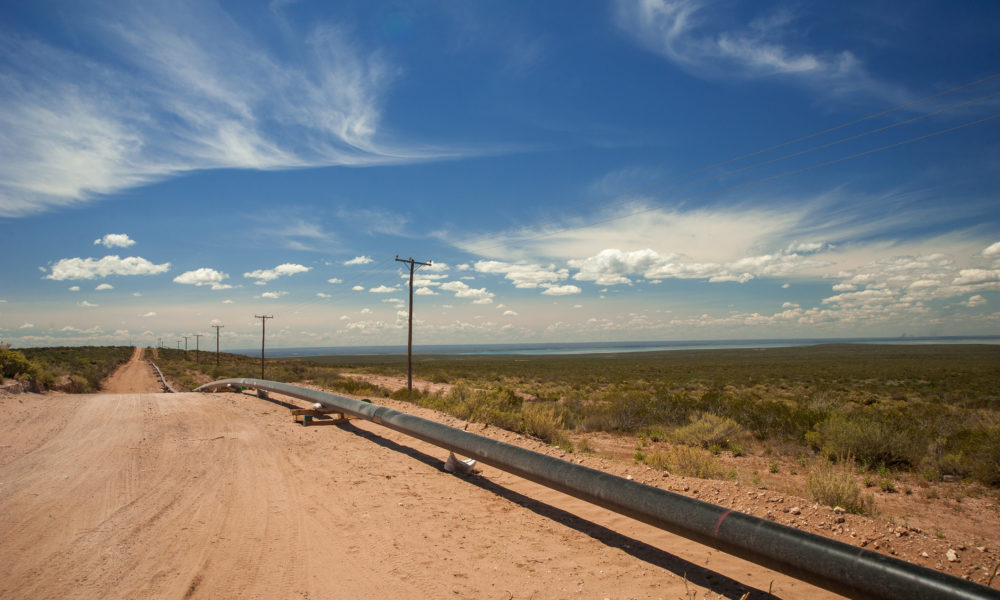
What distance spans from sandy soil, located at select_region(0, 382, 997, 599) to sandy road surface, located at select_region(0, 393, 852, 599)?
0.06 feet

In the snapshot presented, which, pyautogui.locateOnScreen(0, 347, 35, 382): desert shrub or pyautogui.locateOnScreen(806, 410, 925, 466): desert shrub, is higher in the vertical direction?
pyautogui.locateOnScreen(0, 347, 35, 382): desert shrub

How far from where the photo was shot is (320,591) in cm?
376

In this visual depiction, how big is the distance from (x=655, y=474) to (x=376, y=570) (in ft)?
14.7

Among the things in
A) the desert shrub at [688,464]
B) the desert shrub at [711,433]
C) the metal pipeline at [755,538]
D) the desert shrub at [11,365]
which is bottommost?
the desert shrub at [711,433]

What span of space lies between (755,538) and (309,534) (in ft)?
13.6

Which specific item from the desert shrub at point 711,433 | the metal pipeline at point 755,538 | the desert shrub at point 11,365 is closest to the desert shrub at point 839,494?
the metal pipeline at point 755,538

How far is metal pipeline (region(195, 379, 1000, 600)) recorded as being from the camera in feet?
9.74

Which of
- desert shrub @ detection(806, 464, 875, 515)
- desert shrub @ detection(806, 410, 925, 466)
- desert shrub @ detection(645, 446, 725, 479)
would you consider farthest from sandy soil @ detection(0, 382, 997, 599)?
desert shrub @ detection(806, 410, 925, 466)

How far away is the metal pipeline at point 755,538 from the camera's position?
2.97 m

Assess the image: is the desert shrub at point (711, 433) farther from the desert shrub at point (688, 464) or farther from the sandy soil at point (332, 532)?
the sandy soil at point (332, 532)

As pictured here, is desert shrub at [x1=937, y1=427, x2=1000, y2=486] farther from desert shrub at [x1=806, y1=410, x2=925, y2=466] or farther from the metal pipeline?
the metal pipeline

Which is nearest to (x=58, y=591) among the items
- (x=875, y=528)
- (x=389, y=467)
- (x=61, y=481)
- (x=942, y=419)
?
(x=61, y=481)

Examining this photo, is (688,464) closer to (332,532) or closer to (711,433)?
(711,433)

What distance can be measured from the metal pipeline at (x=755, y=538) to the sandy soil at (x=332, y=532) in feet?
1.54
